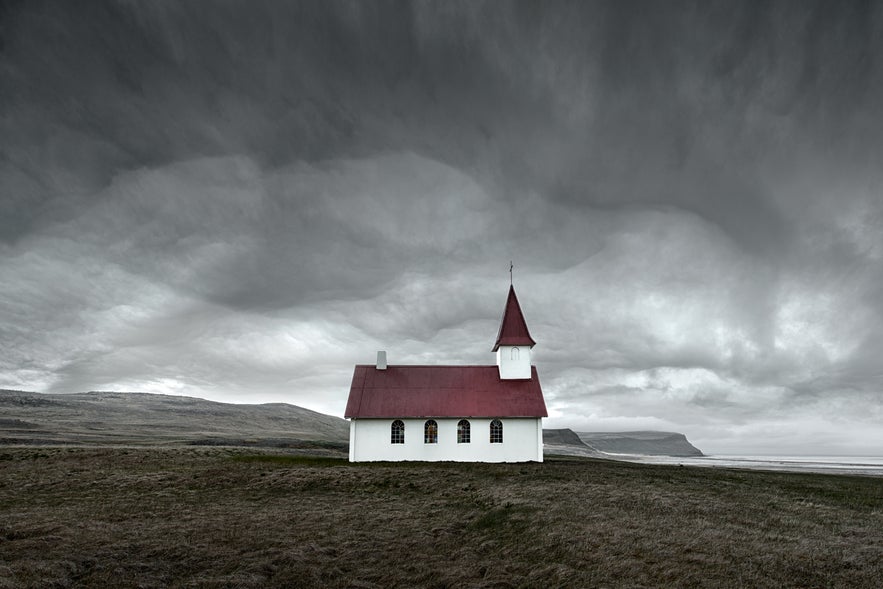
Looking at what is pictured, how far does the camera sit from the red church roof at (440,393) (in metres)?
36.1

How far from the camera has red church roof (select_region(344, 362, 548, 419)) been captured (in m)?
36.1

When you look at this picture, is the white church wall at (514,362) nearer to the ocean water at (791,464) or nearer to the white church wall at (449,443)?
the white church wall at (449,443)

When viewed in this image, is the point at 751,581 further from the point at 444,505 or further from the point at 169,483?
the point at 169,483

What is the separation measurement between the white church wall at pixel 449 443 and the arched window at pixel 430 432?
235 mm

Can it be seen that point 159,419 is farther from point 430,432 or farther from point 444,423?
point 444,423

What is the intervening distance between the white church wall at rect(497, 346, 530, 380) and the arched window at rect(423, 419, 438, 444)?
6853 millimetres

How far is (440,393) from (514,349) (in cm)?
686

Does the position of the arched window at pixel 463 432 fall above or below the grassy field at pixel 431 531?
above

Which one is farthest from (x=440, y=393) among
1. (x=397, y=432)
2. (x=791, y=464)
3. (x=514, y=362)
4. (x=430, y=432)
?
(x=791, y=464)

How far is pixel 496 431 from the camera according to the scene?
36438 millimetres

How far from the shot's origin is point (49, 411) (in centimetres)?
9894

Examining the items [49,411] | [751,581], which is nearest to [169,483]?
[751,581]

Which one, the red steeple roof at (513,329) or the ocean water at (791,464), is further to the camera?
the ocean water at (791,464)

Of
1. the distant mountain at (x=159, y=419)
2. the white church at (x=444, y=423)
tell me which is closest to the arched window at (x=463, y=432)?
the white church at (x=444, y=423)
